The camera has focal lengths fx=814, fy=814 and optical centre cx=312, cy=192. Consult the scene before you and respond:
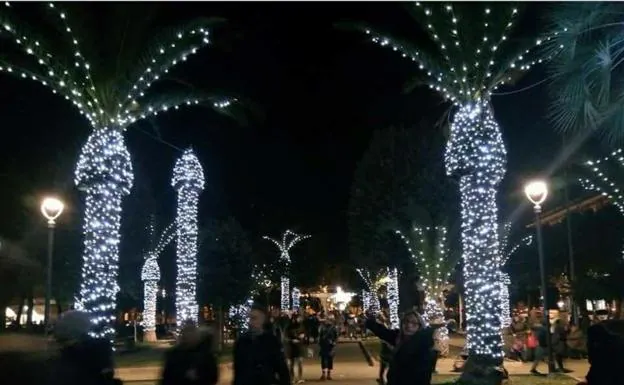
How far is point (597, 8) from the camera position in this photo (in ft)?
37.1

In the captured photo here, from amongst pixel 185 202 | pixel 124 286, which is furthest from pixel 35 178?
pixel 185 202

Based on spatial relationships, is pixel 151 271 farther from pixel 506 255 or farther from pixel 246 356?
pixel 246 356

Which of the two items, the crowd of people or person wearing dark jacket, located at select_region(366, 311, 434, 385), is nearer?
the crowd of people

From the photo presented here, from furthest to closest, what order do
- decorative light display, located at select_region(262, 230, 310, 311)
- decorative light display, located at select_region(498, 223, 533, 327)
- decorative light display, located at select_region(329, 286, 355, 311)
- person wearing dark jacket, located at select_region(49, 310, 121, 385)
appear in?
1. decorative light display, located at select_region(329, 286, 355, 311)
2. decorative light display, located at select_region(262, 230, 310, 311)
3. decorative light display, located at select_region(498, 223, 533, 327)
4. person wearing dark jacket, located at select_region(49, 310, 121, 385)

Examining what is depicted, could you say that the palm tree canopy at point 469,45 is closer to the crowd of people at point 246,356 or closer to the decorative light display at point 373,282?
the crowd of people at point 246,356

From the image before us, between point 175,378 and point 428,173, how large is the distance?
92.2 feet

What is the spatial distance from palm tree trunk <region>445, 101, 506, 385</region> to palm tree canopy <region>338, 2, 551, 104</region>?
2.02 feet

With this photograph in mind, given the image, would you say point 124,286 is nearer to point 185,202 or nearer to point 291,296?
point 185,202

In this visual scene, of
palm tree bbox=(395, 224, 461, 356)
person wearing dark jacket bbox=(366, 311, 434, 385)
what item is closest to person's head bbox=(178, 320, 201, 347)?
person wearing dark jacket bbox=(366, 311, 434, 385)

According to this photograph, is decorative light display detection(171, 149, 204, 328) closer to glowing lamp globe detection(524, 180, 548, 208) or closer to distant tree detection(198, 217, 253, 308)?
glowing lamp globe detection(524, 180, 548, 208)

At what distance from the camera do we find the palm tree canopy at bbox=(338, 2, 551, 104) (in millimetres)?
16625

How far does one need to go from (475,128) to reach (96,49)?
819 cm

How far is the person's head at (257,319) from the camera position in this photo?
7660mm

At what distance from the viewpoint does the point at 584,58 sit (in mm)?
12234
